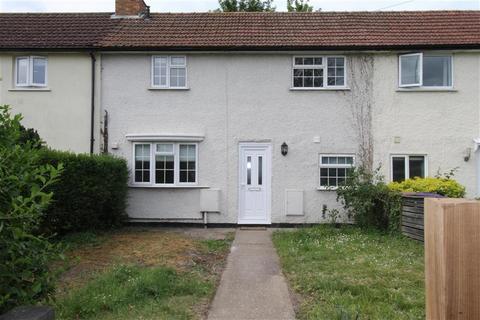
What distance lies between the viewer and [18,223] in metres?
3.96

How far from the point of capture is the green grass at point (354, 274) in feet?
18.5

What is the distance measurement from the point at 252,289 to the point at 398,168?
8713mm

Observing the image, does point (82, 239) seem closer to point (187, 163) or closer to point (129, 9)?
point (187, 163)

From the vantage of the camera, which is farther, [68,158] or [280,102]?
[280,102]

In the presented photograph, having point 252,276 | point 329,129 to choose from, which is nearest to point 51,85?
point 329,129

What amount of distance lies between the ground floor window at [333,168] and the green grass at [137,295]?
291 inches

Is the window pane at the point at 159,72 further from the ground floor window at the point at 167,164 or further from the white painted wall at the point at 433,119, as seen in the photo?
the white painted wall at the point at 433,119

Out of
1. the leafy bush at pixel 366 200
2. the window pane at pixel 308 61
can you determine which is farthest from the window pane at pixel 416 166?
the window pane at pixel 308 61

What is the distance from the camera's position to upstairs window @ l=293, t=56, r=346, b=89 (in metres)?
14.1

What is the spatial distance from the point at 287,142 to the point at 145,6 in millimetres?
7369

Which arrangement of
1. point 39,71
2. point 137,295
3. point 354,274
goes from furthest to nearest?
point 39,71, point 354,274, point 137,295

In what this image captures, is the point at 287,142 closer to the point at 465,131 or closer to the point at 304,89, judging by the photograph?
the point at 304,89

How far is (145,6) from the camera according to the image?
1633cm

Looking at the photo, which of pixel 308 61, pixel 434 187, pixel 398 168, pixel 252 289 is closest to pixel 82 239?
pixel 252 289
